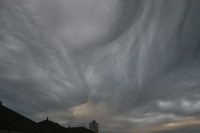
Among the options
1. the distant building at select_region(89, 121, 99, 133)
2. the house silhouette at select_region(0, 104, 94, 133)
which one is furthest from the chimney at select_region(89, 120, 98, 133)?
the house silhouette at select_region(0, 104, 94, 133)

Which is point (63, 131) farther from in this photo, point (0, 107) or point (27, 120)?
point (0, 107)

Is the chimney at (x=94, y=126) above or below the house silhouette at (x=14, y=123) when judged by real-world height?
above

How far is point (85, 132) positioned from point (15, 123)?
26.8m

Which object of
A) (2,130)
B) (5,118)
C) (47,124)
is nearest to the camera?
(2,130)

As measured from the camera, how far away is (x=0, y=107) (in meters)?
28.6

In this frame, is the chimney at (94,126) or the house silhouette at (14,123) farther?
the chimney at (94,126)

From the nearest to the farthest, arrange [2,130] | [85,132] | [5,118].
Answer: [2,130]
[5,118]
[85,132]

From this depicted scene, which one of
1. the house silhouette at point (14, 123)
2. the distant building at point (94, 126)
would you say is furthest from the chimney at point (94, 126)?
the house silhouette at point (14, 123)

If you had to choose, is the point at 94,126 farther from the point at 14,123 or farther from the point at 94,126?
the point at 14,123

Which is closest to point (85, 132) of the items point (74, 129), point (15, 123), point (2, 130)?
point (74, 129)

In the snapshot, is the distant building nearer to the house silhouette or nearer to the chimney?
the chimney

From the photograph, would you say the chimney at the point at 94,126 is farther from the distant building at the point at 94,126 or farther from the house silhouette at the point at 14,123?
the house silhouette at the point at 14,123

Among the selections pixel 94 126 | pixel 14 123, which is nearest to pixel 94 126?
pixel 94 126

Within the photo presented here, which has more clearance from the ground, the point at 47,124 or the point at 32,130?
the point at 47,124
